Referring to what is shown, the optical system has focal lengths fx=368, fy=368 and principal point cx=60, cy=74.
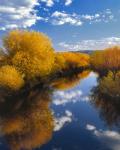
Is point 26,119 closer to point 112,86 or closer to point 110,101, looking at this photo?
point 110,101

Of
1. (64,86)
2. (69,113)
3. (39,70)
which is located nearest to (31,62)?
(39,70)

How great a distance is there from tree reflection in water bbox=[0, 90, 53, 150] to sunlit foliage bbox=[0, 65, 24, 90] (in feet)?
7.08

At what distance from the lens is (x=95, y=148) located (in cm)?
2177

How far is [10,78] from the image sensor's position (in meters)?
37.4

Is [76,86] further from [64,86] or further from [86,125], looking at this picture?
[86,125]

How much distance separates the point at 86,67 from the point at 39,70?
1614 inches

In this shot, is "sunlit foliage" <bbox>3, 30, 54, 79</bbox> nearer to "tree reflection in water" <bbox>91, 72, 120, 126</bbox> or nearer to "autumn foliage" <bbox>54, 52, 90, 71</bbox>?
"tree reflection in water" <bbox>91, 72, 120, 126</bbox>

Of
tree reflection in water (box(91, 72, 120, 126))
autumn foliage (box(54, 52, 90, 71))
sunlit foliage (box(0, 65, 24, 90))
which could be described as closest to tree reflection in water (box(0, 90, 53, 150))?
sunlit foliage (box(0, 65, 24, 90))

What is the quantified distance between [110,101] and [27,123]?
9.01 meters

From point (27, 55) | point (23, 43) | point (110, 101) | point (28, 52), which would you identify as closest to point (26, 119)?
point (110, 101)

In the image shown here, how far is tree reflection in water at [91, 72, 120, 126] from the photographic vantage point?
2827cm

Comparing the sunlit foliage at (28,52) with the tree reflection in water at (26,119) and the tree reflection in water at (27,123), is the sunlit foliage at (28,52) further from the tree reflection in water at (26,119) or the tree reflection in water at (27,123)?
the tree reflection in water at (27,123)

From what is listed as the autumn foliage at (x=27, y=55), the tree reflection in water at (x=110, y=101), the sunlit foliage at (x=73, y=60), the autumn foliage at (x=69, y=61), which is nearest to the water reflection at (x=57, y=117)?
the tree reflection in water at (x=110, y=101)

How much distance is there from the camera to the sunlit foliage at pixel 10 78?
36.9 meters
